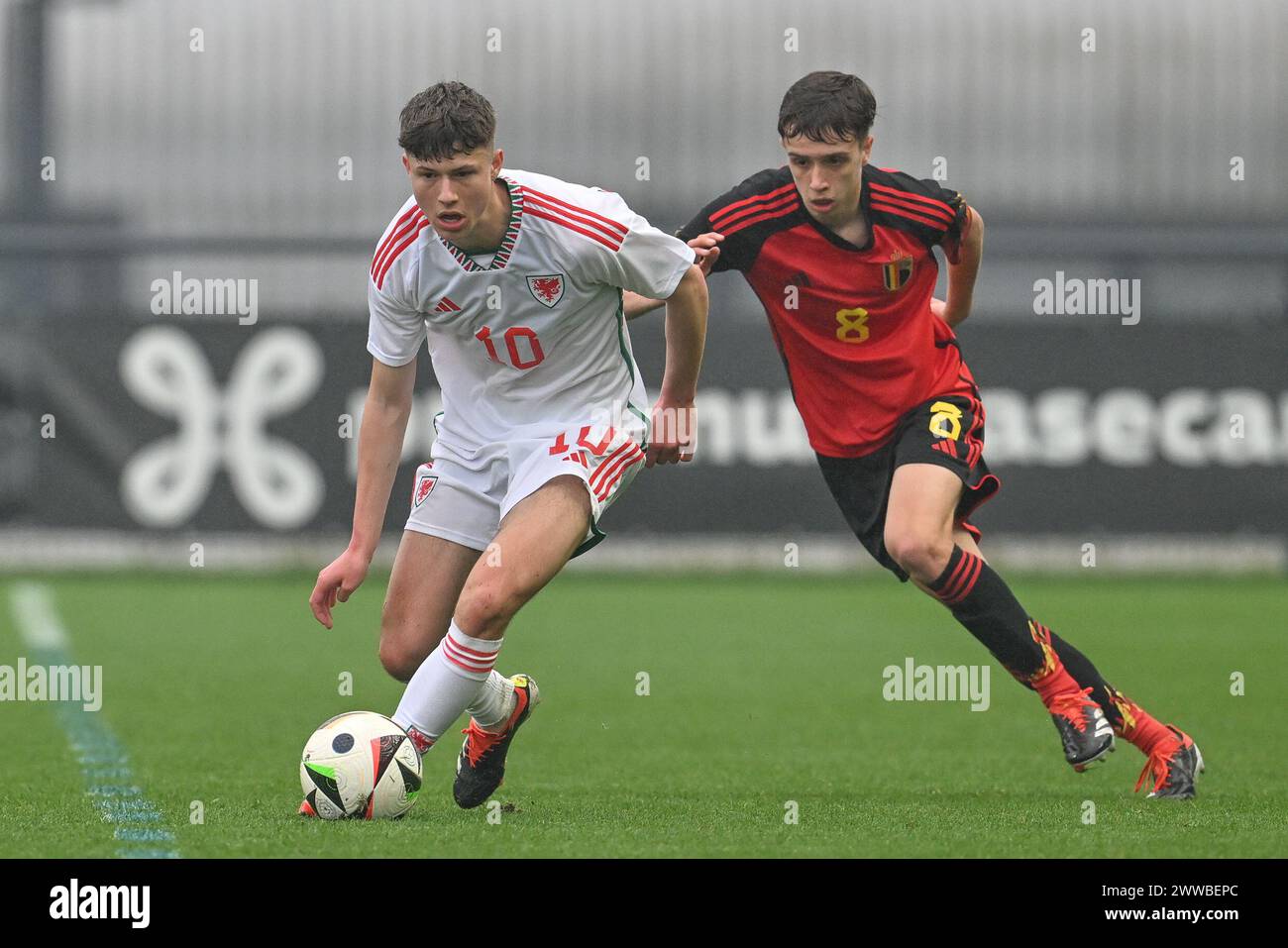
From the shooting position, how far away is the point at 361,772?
16.2 feet

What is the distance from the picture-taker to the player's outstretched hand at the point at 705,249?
18.9 ft

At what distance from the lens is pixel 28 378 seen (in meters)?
13.9

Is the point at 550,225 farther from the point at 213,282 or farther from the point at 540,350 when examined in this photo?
the point at 213,282

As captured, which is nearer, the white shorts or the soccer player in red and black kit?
the white shorts

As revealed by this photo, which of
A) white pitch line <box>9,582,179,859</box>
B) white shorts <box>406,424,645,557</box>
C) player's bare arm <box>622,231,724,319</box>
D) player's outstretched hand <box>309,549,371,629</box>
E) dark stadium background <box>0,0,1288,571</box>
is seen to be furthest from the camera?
dark stadium background <box>0,0,1288,571</box>

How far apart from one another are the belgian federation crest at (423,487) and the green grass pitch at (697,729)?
2.81 ft

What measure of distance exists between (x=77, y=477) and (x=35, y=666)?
16.3 ft

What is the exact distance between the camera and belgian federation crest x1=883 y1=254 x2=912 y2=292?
5953 mm

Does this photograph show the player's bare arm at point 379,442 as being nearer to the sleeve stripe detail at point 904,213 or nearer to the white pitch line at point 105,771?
the white pitch line at point 105,771

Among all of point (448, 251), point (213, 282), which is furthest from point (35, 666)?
point (213, 282)

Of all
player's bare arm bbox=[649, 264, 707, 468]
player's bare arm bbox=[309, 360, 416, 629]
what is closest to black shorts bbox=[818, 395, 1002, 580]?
player's bare arm bbox=[649, 264, 707, 468]

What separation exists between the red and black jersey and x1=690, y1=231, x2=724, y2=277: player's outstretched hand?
0.58ft

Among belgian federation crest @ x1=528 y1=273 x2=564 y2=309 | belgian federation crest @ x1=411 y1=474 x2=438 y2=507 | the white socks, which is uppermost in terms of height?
belgian federation crest @ x1=528 y1=273 x2=564 y2=309

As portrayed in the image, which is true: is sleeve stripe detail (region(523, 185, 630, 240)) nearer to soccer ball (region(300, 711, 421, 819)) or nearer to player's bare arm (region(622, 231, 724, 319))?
player's bare arm (region(622, 231, 724, 319))
